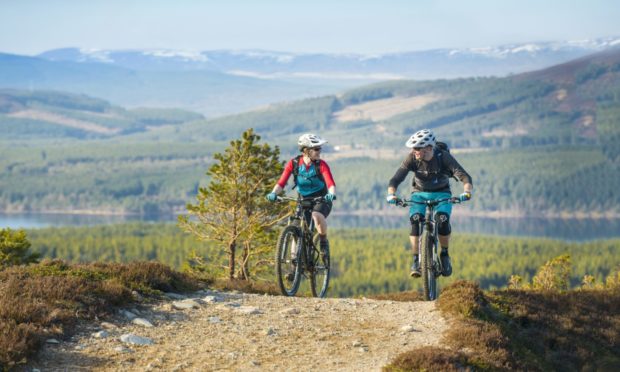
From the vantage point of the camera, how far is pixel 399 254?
7116 inches

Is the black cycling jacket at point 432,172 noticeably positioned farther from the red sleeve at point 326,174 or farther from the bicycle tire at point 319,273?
the bicycle tire at point 319,273

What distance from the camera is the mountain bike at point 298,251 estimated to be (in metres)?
20.8

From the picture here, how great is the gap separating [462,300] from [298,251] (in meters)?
4.16

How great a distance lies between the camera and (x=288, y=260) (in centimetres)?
2097

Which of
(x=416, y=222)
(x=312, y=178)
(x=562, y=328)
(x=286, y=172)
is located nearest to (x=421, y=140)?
(x=416, y=222)

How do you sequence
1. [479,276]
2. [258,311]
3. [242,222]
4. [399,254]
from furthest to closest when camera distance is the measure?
[399,254], [479,276], [242,222], [258,311]

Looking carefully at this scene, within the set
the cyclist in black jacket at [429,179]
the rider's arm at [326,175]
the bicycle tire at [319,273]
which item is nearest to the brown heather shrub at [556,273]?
the bicycle tire at [319,273]

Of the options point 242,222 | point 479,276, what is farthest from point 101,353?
point 479,276

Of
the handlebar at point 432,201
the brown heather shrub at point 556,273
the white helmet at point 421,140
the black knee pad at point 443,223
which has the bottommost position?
the brown heather shrub at point 556,273

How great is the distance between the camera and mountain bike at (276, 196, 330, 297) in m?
20.8

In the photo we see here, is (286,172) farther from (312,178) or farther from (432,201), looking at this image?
(432,201)

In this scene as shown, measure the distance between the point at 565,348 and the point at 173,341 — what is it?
8156 mm

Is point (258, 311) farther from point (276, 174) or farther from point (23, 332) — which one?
point (276, 174)

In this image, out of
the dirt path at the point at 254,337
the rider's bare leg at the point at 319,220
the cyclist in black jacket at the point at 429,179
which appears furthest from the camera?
the rider's bare leg at the point at 319,220
